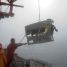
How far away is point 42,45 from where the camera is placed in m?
4.48

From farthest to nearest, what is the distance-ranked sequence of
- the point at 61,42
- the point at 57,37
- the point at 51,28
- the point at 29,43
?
the point at 61,42 < the point at 57,37 < the point at 29,43 < the point at 51,28

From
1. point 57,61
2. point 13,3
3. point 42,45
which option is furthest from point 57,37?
point 13,3

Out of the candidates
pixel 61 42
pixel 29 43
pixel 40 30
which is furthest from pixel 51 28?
pixel 61 42

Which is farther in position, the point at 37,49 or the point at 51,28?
the point at 37,49

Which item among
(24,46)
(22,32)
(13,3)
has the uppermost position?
(13,3)

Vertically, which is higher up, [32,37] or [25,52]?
[32,37]

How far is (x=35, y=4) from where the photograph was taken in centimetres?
409

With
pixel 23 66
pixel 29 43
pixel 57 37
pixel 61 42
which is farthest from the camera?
pixel 61 42

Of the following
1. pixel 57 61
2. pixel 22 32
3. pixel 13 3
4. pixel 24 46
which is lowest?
pixel 57 61

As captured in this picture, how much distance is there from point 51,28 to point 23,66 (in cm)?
84

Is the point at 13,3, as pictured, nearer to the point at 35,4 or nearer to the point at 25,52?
the point at 35,4

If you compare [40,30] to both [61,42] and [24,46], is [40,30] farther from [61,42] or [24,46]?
[61,42]

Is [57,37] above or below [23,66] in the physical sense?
above

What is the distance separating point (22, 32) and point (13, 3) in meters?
0.54
